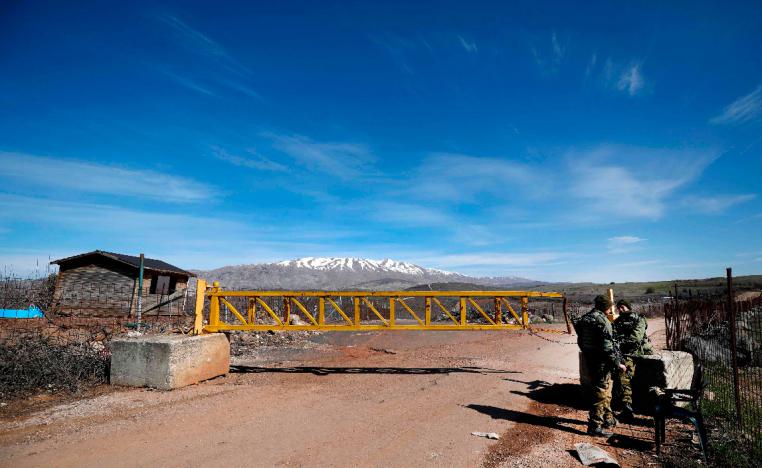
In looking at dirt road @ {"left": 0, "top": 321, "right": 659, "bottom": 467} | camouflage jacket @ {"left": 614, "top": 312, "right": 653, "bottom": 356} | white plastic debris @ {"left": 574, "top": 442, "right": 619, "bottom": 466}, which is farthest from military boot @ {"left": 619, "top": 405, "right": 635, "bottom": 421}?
white plastic debris @ {"left": 574, "top": 442, "right": 619, "bottom": 466}

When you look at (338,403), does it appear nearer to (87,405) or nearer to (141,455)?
(141,455)

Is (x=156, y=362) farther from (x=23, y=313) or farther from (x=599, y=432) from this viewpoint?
(x=23, y=313)

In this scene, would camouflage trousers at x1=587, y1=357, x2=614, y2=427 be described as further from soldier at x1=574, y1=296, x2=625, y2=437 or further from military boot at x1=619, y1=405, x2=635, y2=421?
military boot at x1=619, y1=405, x2=635, y2=421

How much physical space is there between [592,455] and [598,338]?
1.88m

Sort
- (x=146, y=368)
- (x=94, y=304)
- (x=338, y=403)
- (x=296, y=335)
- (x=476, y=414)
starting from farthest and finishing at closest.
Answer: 1. (x=94, y=304)
2. (x=296, y=335)
3. (x=146, y=368)
4. (x=338, y=403)
5. (x=476, y=414)

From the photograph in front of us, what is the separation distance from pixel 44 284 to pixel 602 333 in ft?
99.9

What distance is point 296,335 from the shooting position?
19375mm

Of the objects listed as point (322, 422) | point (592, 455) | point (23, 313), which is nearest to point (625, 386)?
point (592, 455)

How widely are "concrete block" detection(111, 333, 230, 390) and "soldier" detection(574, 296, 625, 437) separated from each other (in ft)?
26.0

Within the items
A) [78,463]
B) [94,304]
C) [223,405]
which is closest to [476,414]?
[223,405]

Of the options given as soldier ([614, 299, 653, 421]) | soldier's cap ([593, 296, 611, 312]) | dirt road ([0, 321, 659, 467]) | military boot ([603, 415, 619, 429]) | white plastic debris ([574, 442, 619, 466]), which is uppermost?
soldier's cap ([593, 296, 611, 312])

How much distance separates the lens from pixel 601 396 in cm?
638

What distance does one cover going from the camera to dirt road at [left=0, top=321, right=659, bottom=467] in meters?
5.34

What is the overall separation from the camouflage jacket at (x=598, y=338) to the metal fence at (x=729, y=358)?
5.04 ft
